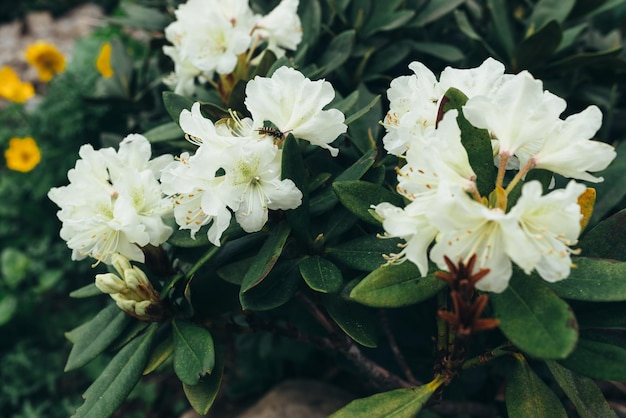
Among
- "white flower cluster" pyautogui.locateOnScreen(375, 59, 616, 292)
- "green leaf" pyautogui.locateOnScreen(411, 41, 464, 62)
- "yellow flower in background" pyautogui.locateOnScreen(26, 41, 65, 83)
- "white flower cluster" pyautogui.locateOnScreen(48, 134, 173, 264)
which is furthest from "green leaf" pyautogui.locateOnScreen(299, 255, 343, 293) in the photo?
"yellow flower in background" pyautogui.locateOnScreen(26, 41, 65, 83)

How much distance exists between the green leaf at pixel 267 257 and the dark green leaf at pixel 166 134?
0.48 metres

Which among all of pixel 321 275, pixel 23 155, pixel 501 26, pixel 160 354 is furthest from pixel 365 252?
pixel 23 155

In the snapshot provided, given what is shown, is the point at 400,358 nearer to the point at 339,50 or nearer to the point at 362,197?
the point at 362,197

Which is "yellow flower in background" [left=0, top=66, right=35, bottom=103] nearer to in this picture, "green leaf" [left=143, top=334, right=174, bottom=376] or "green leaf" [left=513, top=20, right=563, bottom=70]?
"green leaf" [left=143, top=334, right=174, bottom=376]

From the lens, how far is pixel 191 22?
5.00 feet

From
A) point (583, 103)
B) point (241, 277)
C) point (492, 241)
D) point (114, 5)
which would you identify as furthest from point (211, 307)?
point (114, 5)

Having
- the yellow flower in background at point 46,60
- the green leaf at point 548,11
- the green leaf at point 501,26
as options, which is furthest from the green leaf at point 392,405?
the yellow flower in background at point 46,60

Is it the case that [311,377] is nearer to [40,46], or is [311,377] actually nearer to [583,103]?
[583,103]

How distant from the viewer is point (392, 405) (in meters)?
1.12

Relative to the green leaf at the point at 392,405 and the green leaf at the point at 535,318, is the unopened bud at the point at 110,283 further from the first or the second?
the green leaf at the point at 535,318

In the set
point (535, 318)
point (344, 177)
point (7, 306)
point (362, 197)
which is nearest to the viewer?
point (535, 318)

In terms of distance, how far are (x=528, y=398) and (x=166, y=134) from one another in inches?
43.1

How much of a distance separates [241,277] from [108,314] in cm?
35

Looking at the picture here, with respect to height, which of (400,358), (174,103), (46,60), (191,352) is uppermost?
(174,103)
